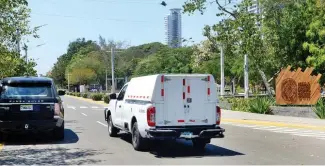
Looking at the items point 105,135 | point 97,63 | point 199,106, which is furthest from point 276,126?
point 97,63

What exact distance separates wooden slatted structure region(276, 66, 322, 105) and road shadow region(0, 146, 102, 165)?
1577 centimetres

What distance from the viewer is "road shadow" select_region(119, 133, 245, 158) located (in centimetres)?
1153

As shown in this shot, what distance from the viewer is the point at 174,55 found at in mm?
72938

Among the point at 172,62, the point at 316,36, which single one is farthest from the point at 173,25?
the point at 316,36

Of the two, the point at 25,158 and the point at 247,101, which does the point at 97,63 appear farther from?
the point at 25,158

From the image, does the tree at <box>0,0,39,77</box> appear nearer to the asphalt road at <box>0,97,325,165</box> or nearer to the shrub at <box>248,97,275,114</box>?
the asphalt road at <box>0,97,325,165</box>

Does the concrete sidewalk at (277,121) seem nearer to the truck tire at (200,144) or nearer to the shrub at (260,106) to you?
the shrub at (260,106)

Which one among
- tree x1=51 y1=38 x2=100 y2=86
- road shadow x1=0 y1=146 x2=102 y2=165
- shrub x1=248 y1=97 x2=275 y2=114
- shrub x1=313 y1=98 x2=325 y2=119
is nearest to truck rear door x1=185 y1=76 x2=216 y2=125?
road shadow x1=0 y1=146 x2=102 y2=165

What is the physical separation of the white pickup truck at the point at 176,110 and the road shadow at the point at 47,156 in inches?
60.0

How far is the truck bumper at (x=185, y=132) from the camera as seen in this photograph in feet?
37.1

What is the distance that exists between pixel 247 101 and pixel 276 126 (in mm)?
8600

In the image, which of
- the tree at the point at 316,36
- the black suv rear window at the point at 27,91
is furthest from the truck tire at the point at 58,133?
the tree at the point at 316,36

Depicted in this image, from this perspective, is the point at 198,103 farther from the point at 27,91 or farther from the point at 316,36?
the point at 316,36

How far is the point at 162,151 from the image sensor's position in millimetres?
12234
